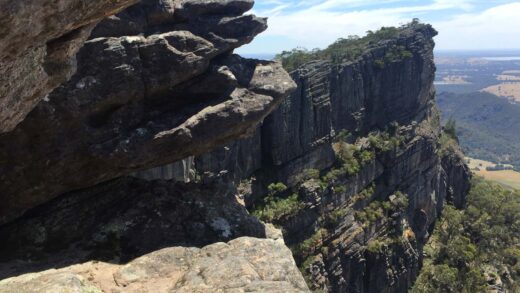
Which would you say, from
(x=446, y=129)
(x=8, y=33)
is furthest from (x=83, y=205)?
(x=446, y=129)

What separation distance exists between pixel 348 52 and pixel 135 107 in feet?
267

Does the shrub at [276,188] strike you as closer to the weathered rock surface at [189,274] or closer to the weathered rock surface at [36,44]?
the weathered rock surface at [189,274]

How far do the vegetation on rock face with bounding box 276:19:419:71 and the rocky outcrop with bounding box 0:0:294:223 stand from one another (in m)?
58.2

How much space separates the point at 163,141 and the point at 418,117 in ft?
306

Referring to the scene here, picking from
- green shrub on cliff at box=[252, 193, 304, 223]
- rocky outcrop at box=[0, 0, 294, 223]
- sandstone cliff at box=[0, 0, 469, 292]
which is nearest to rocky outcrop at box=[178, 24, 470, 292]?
green shrub on cliff at box=[252, 193, 304, 223]

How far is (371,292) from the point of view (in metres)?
79.9

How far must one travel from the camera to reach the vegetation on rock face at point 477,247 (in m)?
78.4

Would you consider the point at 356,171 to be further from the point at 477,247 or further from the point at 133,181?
the point at 133,181

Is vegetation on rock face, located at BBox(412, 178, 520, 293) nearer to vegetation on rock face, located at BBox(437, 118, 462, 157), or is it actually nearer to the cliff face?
vegetation on rock face, located at BBox(437, 118, 462, 157)

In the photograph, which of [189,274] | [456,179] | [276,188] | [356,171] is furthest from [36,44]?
[456,179]

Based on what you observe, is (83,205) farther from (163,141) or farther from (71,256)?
(163,141)

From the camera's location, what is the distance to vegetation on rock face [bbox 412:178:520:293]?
7844 centimetres

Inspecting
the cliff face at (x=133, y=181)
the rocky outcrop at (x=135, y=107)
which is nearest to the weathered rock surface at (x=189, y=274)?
the cliff face at (x=133, y=181)

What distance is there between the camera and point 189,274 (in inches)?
773
